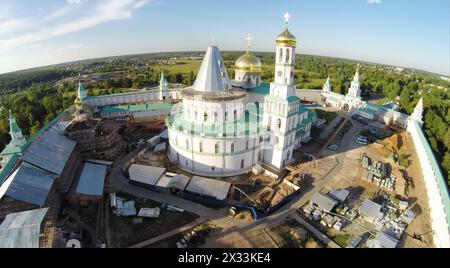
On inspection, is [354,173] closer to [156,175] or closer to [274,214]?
[274,214]

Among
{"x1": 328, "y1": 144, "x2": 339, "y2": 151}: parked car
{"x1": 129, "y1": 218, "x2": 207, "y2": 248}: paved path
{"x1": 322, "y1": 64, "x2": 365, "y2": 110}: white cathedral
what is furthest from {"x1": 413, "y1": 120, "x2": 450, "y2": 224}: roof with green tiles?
{"x1": 322, "y1": 64, "x2": 365, "y2": 110}: white cathedral

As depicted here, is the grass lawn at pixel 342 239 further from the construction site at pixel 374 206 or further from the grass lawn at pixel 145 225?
the grass lawn at pixel 145 225

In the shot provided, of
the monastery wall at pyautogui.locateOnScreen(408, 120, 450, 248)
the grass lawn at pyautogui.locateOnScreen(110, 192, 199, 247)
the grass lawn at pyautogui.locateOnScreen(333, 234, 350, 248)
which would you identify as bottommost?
the grass lawn at pyautogui.locateOnScreen(333, 234, 350, 248)

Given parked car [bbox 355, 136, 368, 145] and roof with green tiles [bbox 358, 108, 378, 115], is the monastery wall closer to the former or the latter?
parked car [bbox 355, 136, 368, 145]

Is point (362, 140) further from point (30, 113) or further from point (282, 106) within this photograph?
point (30, 113)

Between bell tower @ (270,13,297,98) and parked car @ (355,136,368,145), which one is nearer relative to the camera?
bell tower @ (270,13,297,98)

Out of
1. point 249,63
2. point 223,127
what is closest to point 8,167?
point 223,127

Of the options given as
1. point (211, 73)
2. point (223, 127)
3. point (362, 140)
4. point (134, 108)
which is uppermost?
point (211, 73)
